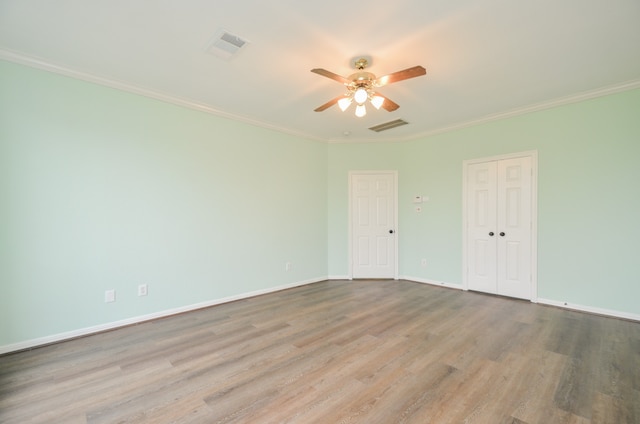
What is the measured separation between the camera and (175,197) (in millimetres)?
3498

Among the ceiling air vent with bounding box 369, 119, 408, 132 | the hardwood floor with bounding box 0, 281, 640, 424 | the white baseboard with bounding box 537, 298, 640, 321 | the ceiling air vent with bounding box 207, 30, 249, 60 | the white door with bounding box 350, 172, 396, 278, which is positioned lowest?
the hardwood floor with bounding box 0, 281, 640, 424

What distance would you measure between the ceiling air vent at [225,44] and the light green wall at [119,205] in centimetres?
133

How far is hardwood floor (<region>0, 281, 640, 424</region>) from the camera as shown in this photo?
1772mm

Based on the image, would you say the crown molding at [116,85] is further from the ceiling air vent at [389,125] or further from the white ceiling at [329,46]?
the ceiling air vent at [389,125]

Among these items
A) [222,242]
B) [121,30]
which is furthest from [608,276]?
[121,30]

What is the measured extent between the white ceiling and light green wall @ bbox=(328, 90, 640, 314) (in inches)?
14.2

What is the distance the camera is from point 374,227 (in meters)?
5.35

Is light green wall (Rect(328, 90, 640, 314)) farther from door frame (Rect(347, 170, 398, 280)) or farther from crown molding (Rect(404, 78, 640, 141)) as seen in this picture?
door frame (Rect(347, 170, 398, 280))

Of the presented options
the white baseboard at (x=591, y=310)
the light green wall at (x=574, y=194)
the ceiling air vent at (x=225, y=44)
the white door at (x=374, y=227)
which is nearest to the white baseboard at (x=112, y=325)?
the white door at (x=374, y=227)

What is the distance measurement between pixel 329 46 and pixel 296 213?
2.91 metres

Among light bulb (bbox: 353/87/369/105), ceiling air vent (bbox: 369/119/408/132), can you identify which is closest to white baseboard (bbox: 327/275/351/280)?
ceiling air vent (bbox: 369/119/408/132)

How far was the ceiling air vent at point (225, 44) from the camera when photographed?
7.62ft

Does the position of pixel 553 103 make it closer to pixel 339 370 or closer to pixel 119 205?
pixel 339 370

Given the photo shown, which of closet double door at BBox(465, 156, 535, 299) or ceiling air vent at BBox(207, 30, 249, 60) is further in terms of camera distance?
closet double door at BBox(465, 156, 535, 299)
